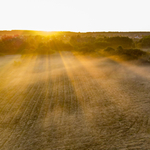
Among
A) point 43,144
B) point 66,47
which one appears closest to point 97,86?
point 43,144

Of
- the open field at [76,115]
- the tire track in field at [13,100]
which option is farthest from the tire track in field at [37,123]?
the tire track in field at [13,100]

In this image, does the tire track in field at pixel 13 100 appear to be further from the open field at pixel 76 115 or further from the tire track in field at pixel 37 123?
the tire track in field at pixel 37 123

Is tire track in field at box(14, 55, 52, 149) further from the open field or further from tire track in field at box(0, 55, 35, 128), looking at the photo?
tire track in field at box(0, 55, 35, 128)

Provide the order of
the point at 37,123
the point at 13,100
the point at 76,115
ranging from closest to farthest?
the point at 37,123 < the point at 76,115 < the point at 13,100

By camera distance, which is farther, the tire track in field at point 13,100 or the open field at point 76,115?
the tire track in field at point 13,100

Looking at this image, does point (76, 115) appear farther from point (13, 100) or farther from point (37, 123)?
point (13, 100)

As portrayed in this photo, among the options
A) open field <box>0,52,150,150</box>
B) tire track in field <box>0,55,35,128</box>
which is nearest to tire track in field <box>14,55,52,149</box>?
open field <box>0,52,150,150</box>

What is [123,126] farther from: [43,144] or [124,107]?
[43,144]

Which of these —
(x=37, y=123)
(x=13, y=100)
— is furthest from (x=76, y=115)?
(x=13, y=100)
